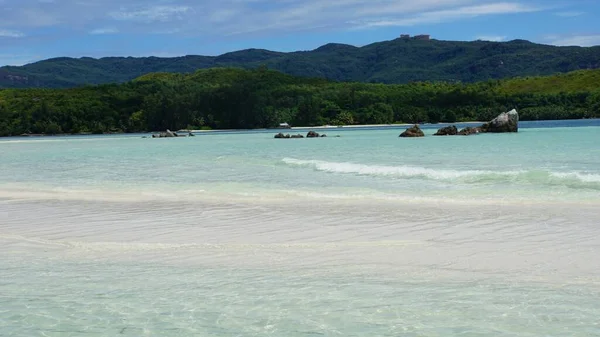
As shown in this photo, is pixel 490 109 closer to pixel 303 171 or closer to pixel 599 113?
pixel 599 113

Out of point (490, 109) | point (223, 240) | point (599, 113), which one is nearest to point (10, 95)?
point (490, 109)

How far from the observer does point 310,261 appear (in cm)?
892

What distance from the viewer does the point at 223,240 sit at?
1082 centimetres

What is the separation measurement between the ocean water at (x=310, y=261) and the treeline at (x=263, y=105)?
4621 inches

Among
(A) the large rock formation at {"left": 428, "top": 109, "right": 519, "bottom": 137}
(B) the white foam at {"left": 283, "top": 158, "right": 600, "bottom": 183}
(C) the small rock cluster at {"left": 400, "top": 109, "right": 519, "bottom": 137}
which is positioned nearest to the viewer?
(B) the white foam at {"left": 283, "top": 158, "right": 600, "bottom": 183}

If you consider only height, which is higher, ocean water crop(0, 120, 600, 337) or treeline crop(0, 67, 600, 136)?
treeline crop(0, 67, 600, 136)

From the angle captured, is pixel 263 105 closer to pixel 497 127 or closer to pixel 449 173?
pixel 497 127

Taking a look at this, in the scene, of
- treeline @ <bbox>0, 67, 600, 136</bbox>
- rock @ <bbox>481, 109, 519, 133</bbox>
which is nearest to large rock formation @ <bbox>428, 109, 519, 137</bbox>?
rock @ <bbox>481, 109, 519, 133</bbox>

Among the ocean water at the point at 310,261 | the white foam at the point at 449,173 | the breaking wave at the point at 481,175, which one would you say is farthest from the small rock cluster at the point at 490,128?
the ocean water at the point at 310,261

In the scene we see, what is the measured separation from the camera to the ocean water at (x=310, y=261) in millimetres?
6309

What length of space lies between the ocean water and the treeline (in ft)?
385

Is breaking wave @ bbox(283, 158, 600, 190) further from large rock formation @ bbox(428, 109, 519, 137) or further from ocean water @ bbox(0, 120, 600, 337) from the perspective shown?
large rock formation @ bbox(428, 109, 519, 137)

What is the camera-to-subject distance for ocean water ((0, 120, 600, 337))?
6.31 m

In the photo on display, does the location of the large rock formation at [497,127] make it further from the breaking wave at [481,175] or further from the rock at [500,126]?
the breaking wave at [481,175]
